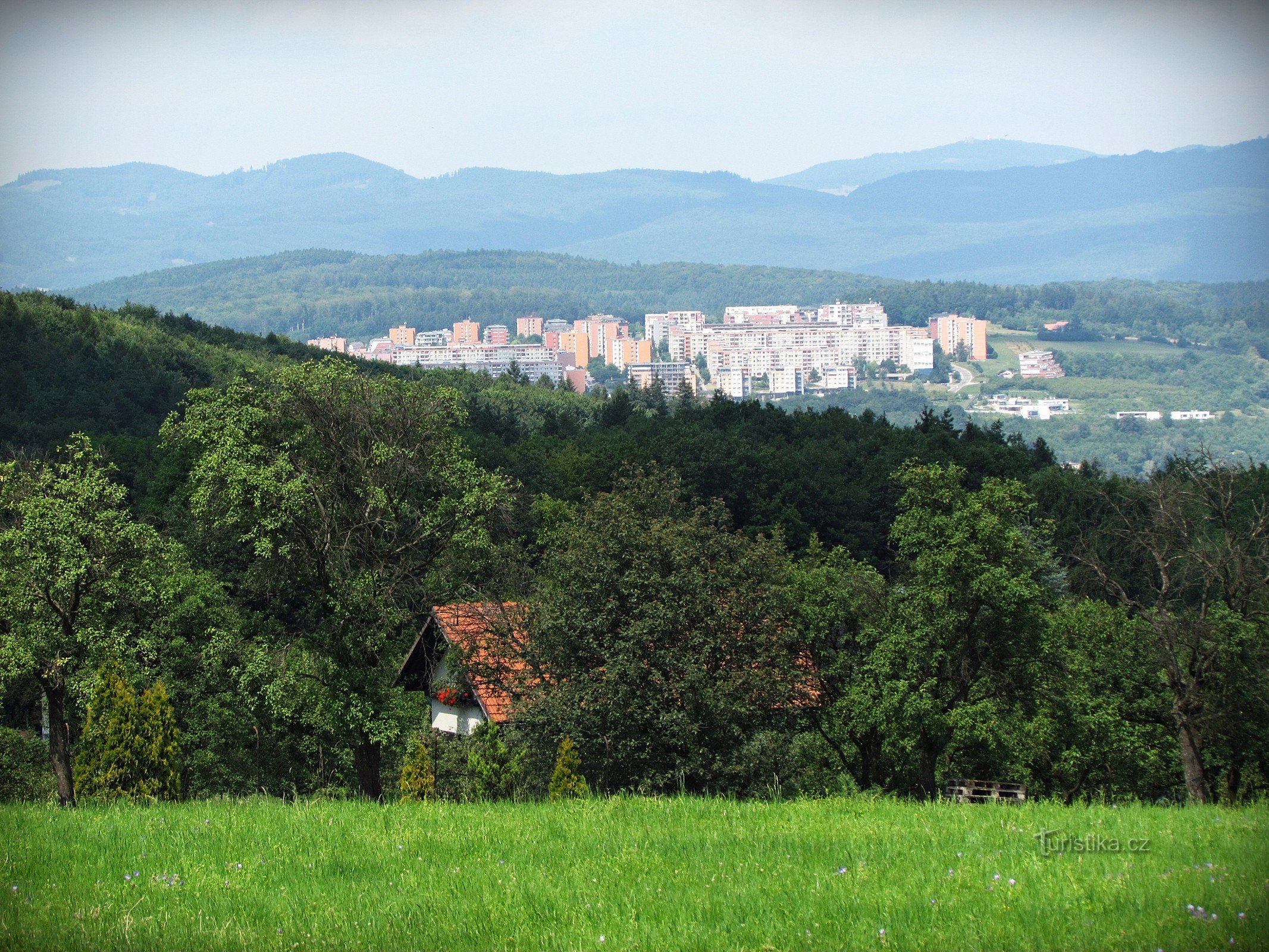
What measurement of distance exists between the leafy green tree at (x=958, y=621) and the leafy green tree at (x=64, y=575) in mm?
13653

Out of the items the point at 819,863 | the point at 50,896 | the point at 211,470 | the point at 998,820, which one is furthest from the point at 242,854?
the point at 211,470

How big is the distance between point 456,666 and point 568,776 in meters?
7.00

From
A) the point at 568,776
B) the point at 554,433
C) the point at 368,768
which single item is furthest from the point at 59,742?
the point at 554,433

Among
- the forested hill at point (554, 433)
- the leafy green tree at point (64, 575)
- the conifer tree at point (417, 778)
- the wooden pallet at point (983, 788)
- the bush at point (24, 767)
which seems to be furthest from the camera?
the forested hill at point (554, 433)

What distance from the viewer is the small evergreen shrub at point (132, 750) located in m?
16.9

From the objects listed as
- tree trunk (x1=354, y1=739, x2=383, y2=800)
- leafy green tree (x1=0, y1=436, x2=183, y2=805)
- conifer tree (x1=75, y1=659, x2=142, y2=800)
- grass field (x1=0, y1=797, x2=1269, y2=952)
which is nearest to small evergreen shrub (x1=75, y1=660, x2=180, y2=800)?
conifer tree (x1=75, y1=659, x2=142, y2=800)

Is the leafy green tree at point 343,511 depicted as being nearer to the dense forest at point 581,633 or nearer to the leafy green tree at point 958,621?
the dense forest at point 581,633

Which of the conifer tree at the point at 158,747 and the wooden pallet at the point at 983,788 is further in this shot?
the wooden pallet at the point at 983,788

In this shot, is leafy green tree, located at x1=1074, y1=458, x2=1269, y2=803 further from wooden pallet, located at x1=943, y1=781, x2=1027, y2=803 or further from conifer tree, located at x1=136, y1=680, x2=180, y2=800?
conifer tree, located at x1=136, y1=680, x2=180, y2=800

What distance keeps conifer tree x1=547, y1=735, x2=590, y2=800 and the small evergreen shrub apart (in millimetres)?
5556

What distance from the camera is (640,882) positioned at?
830cm

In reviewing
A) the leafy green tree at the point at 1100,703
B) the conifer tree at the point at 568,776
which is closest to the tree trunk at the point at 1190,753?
the leafy green tree at the point at 1100,703

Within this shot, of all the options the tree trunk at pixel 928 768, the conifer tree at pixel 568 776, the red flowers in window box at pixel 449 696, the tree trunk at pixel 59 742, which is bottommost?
the tree trunk at pixel 928 768

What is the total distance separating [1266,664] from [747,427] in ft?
184
